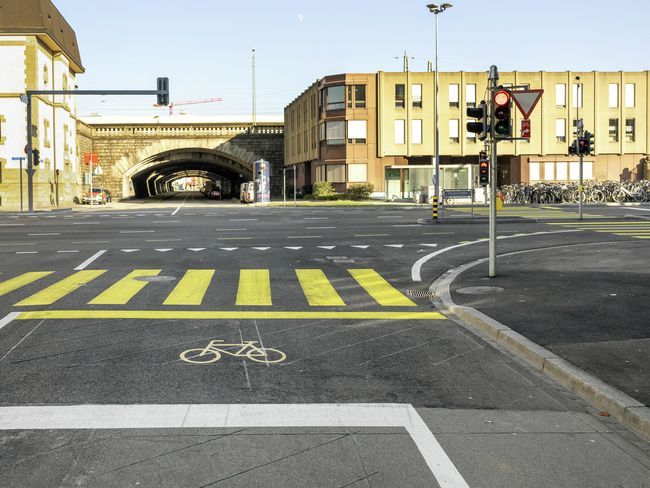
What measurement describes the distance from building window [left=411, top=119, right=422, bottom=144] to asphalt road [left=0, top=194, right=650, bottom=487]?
52346 millimetres

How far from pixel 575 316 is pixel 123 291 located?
23.3 feet

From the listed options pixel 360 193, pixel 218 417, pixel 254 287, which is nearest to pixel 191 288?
pixel 254 287

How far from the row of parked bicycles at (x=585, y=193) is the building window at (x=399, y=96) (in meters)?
16.1

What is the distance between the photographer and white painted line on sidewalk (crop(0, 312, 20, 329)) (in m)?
9.19

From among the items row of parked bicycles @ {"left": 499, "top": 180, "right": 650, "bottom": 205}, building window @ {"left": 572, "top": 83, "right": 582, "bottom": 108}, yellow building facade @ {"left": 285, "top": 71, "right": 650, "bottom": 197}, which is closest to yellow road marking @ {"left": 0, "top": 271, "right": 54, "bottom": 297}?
row of parked bicycles @ {"left": 499, "top": 180, "right": 650, "bottom": 205}

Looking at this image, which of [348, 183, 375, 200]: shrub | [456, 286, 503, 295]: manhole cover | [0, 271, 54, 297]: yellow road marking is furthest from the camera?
[348, 183, 375, 200]: shrub

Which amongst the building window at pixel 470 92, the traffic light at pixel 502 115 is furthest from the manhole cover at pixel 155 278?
the building window at pixel 470 92

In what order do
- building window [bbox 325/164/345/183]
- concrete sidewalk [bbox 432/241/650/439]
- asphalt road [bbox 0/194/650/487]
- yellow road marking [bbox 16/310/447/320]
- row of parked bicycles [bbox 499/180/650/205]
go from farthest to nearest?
building window [bbox 325/164/345/183] → row of parked bicycles [bbox 499/180/650/205] → yellow road marking [bbox 16/310/447/320] → concrete sidewalk [bbox 432/241/650/439] → asphalt road [bbox 0/194/650/487]

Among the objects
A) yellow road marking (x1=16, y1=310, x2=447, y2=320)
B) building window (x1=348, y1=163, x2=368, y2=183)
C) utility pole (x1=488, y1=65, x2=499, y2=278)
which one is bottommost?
yellow road marking (x1=16, y1=310, x2=447, y2=320)

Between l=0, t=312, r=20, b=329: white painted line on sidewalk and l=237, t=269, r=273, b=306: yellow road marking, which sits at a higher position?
l=237, t=269, r=273, b=306: yellow road marking

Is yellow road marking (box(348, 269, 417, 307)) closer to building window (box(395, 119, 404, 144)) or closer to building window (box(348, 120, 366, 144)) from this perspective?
building window (box(348, 120, 366, 144))

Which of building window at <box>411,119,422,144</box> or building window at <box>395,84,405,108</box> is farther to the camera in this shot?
building window at <box>411,119,422,144</box>

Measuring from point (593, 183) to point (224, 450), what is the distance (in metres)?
48.9

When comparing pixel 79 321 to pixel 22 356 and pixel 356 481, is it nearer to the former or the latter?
pixel 22 356
